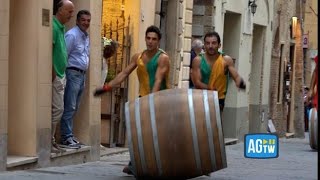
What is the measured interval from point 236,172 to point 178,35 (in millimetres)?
6739

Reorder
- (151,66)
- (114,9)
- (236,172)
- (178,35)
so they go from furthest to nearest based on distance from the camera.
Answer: (178,35) → (114,9) → (236,172) → (151,66)

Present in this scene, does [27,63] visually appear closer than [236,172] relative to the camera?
Yes

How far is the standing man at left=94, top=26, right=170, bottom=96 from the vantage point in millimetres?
11500

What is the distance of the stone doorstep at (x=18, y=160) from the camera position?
12.0 m

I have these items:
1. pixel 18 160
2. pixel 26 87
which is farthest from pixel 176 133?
pixel 26 87

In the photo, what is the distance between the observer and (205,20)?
2275cm

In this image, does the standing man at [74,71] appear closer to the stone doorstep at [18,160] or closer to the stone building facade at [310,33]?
the stone doorstep at [18,160]

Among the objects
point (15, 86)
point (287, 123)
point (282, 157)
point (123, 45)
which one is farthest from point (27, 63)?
point (287, 123)

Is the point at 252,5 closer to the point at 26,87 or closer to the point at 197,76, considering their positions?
the point at 197,76

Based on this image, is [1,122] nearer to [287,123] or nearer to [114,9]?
[114,9]

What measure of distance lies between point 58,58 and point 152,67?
1833 millimetres

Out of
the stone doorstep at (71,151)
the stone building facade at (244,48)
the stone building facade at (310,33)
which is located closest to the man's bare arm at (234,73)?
the stone doorstep at (71,151)

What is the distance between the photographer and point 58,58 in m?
13.0

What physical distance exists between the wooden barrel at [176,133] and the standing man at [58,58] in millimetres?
2695
